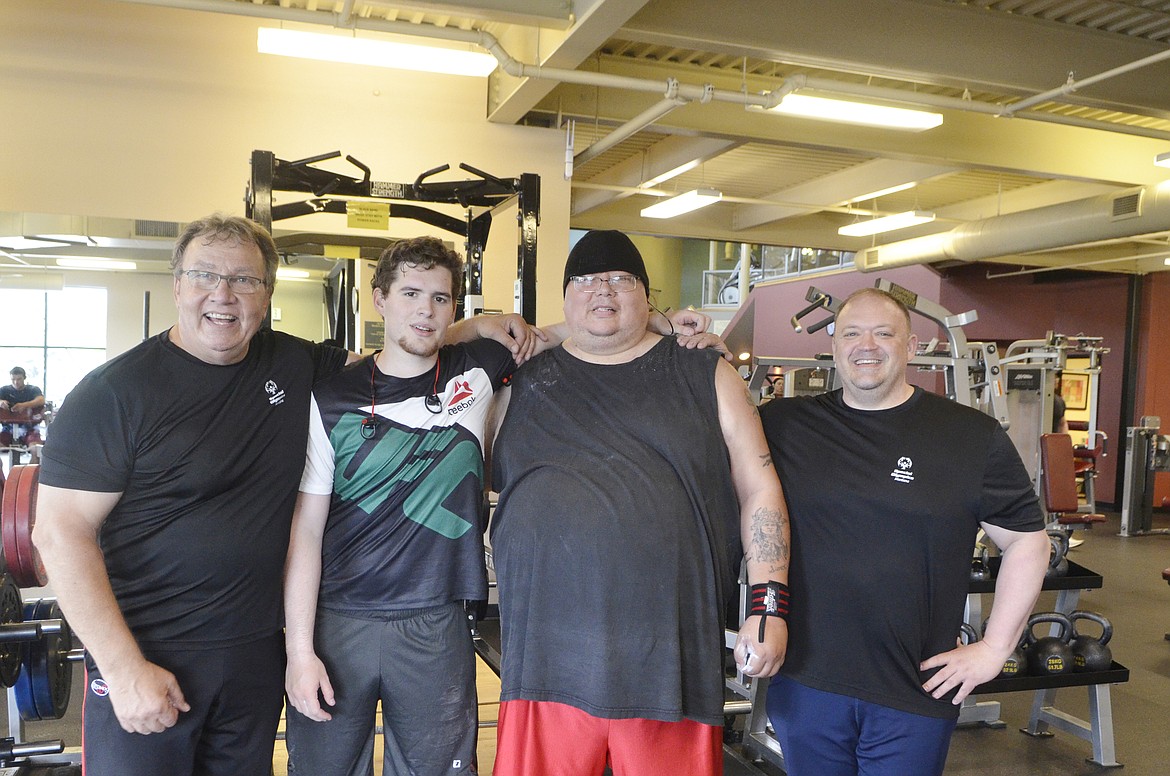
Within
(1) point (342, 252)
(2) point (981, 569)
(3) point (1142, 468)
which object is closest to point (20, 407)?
(1) point (342, 252)

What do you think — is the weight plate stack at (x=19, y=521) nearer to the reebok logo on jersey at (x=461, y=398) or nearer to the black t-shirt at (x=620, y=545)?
the reebok logo on jersey at (x=461, y=398)

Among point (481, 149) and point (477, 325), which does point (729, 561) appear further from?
point (481, 149)

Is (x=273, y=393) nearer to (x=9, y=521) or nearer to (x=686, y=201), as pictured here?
(x=9, y=521)

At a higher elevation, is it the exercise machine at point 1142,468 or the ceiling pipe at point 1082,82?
the ceiling pipe at point 1082,82

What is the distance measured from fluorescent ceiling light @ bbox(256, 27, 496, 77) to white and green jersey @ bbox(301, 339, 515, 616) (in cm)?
300

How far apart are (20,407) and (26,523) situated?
3.03 m

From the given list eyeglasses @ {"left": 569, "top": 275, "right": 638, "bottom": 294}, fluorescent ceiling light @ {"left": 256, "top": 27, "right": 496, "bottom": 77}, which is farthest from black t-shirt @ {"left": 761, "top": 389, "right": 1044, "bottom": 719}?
fluorescent ceiling light @ {"left": 256, "top": 27, "right": 496, "bottom": 77}

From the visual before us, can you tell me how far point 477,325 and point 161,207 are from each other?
3.85 metres

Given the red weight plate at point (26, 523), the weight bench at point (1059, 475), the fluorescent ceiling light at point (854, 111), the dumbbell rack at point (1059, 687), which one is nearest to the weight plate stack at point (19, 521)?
the red weight plate at point (26, 523)

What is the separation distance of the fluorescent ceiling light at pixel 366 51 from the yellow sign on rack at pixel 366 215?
0.92 metres

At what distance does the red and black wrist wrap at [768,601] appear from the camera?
1.84 metres

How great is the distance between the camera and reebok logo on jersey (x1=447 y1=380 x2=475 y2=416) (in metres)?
1.94

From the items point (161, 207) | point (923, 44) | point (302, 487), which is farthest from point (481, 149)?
point (302, 487)

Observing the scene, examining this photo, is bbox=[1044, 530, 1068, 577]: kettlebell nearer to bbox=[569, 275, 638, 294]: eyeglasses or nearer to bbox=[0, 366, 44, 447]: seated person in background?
bbox=[569, 275, 638, 294]: eyeglasses
